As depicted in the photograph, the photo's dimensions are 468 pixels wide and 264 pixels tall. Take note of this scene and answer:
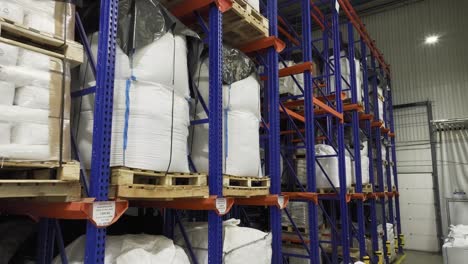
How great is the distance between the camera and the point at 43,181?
7.85 ft

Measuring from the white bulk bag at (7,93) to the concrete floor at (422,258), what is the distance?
12514mm

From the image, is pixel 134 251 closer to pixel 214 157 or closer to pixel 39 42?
pixel 214 157

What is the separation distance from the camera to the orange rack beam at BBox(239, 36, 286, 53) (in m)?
5.46

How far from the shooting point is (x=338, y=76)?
8.32 metres

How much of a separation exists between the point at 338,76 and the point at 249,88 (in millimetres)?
4391

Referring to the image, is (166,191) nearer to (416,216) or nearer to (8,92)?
(8,92)

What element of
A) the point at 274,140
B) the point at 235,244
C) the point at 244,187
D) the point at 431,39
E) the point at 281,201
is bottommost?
the point at 235,244

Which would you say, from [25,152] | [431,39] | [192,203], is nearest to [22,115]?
[25,152]

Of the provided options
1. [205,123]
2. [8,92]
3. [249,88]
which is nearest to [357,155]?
[249,88]

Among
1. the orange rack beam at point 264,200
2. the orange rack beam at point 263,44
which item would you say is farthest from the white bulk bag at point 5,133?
the orange rack beam at point 263,44

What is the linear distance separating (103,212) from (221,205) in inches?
59.0

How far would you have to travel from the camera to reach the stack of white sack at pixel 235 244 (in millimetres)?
4008

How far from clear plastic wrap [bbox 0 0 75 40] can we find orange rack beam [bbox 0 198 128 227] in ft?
4.36

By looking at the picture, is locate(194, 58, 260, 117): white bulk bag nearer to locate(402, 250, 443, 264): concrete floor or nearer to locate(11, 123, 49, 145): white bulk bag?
locate(11, 123, 49, 145): white bulk bag
